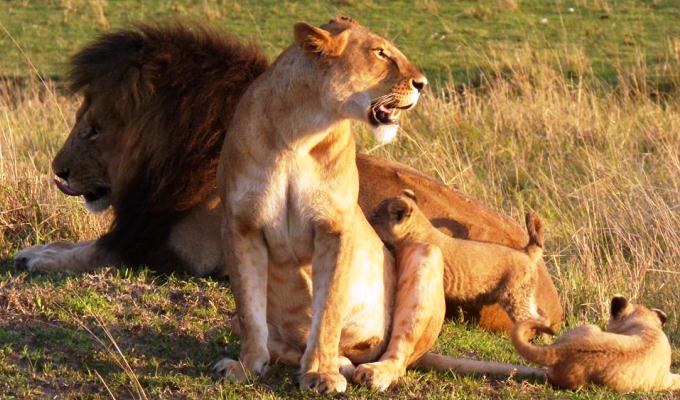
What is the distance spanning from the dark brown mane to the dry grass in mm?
431

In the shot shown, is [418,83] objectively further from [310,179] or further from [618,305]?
[618,305]

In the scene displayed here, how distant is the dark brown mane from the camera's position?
242 inches

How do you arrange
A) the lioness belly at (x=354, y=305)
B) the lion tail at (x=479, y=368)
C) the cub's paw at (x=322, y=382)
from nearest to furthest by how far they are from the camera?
the cub's paw at (x=322, y=382) < the lioness belly at (x=354, y=305) < the lion tail at (x=479, y=368)

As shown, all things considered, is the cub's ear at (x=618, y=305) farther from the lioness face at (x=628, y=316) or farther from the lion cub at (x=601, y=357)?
the lion cub at (x=601, y=357)

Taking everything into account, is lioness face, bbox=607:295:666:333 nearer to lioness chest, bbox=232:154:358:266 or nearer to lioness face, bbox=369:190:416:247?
lioness face, bbox=369:190:416:247

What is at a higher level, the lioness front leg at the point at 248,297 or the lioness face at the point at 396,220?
the lioness front leg at the point at 248,297

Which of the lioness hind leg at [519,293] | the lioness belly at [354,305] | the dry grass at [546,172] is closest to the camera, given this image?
the lioness belly at [354,305]

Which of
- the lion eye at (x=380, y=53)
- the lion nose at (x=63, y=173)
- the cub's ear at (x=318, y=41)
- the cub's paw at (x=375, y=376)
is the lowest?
the lion nose at (x=63, y=173)

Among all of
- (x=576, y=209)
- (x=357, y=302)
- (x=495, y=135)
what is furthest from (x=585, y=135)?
(x=357, y=302)

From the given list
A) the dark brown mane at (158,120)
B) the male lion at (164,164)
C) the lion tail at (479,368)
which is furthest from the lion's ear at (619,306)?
the dark brown mane at (158,120)

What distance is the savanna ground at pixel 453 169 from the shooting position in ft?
15.8

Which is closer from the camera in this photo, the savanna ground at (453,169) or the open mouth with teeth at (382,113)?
the open mouth with teeth at (382,113)

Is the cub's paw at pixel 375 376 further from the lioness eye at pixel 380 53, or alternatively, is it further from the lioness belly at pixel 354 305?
the lioness eye at pixel 380 53

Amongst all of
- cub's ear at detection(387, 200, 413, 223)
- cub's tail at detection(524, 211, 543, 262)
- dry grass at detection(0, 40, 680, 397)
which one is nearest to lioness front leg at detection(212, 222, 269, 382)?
dry grass at detection(0, 40, 680, 397)
